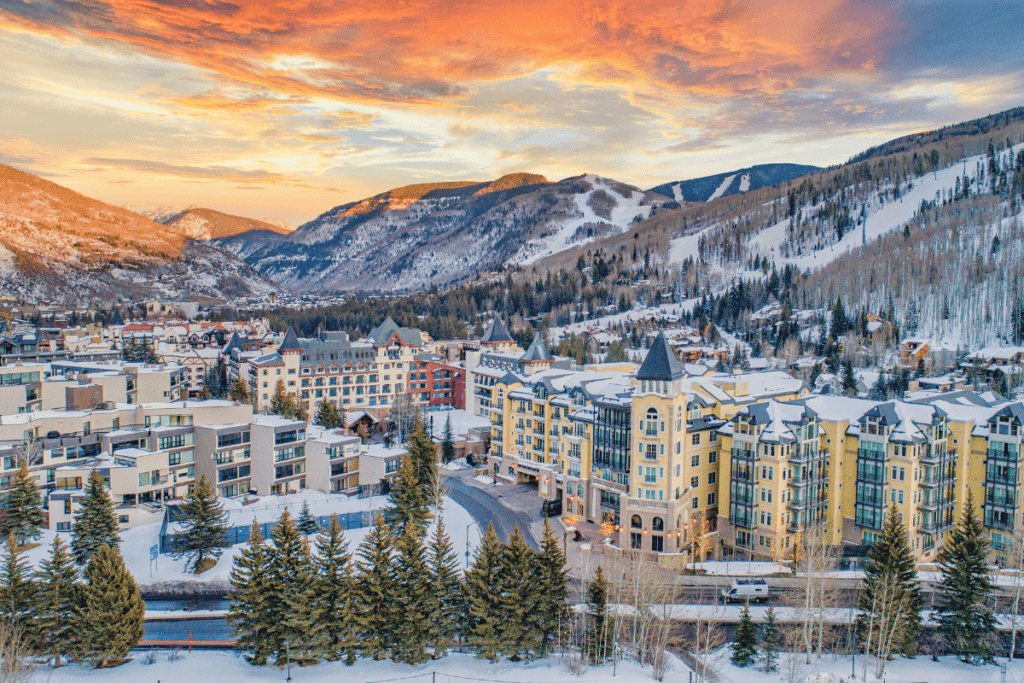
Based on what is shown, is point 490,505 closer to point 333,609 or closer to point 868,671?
point 333,609

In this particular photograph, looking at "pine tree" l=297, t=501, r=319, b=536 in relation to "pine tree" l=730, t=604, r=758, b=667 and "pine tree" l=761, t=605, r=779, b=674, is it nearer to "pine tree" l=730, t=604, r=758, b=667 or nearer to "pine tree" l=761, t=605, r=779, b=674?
"pine tree" l=730, t=604, r=758, b=667

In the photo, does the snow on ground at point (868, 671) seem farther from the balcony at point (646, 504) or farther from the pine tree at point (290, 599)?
the pine tree at point (290, 599)

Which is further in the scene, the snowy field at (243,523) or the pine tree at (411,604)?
the snowy field at (243,523)

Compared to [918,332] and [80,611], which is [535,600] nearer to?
[80,611]

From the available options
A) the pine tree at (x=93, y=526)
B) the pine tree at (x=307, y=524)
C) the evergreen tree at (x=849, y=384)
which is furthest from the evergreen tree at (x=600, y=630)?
the evergreen tree at (x=849, y=384)

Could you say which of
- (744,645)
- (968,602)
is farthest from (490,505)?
(968,602)

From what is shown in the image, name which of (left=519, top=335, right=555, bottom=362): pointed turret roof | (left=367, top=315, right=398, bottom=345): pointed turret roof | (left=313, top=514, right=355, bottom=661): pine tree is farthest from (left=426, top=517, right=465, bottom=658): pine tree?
(left=367, top=315, right=398, bottom=345): pointed turret roof
